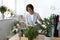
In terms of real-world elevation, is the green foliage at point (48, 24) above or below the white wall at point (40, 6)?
below

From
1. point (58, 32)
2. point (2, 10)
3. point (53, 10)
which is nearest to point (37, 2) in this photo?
point (53, 10)

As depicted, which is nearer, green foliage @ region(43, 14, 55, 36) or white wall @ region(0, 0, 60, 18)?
green foliage @ region(43, 14, 55, 36)

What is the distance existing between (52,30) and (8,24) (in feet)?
6.47

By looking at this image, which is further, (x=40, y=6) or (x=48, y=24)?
(x=40, y=6)

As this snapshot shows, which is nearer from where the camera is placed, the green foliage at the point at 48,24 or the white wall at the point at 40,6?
the green foliage at the point at 48,24

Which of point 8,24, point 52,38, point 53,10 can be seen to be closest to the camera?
point 52,38

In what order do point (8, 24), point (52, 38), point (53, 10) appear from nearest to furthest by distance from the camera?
1. point (52, 38)
2. point (8, 24)
3. point (53, 10)

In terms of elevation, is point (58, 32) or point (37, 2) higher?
point (37, 2)

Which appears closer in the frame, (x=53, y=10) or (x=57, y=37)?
(x=57, y=37)

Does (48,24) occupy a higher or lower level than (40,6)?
lower

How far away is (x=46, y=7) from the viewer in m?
Answer: 5.31

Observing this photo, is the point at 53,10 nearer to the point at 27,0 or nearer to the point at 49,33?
the point at 27,0

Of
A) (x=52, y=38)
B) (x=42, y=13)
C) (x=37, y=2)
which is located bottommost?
(x=52, y=38)

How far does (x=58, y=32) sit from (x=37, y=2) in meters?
2.89
